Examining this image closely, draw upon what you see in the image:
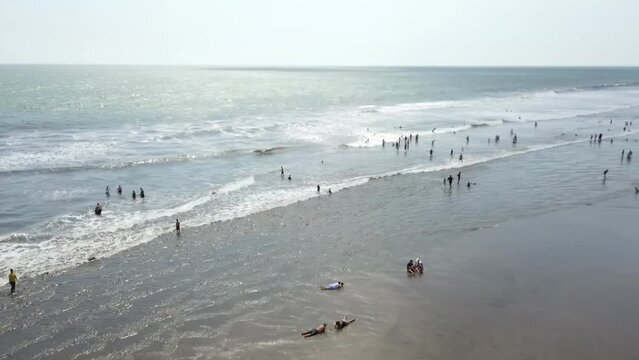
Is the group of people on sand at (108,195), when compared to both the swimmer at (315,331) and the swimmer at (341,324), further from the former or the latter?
the swimmer at (341,324)

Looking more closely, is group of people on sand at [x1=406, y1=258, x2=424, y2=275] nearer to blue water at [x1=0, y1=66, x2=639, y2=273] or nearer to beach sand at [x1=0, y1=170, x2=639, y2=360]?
beach sand at [x1=0, y1=170, x2=639, y2=360]

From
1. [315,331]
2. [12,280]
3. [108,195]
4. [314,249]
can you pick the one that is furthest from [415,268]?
[108,195]

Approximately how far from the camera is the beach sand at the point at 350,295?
2112cm

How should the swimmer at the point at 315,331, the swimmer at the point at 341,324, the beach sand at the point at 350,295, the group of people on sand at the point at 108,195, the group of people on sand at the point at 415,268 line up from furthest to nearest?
the group of people on sand at the point at 108,195 < the group of people on sand at the point at 415,268 < the swimmer at the point at 341,324 < the swimmer at the point at 315,331 < the beach sand at the point at 350,295

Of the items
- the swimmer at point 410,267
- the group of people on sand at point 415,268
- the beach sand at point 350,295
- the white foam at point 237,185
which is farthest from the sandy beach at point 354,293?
the white foam at point 237,185

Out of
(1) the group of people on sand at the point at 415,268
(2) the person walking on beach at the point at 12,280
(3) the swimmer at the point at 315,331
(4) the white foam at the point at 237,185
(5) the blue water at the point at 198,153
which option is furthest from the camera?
(4) the white foam at the point at 237,185

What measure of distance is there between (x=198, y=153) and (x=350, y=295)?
1700 inches

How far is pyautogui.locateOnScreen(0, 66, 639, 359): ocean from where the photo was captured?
2184 centimetres

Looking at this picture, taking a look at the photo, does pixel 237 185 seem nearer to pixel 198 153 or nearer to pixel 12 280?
pixel 198 153

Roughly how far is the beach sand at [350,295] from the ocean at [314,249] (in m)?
0.11

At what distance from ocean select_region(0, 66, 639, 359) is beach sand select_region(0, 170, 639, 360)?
11cm

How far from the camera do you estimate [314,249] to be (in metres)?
31.8

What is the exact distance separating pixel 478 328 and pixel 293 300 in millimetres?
8748

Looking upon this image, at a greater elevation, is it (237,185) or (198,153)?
(198,153)
